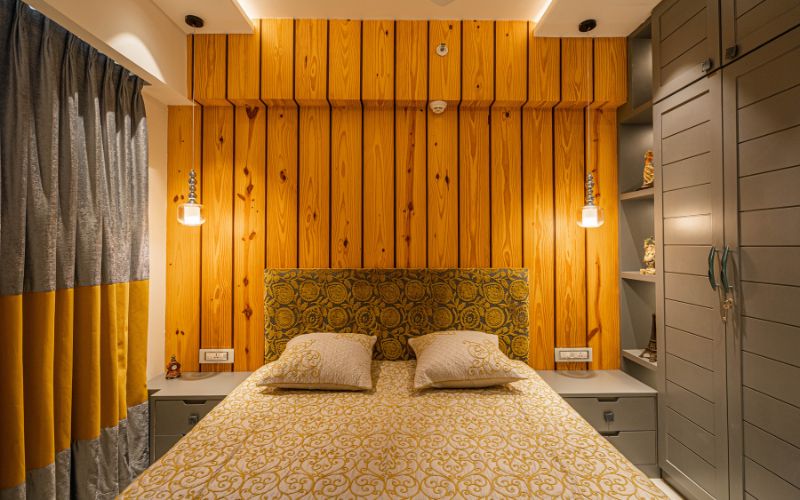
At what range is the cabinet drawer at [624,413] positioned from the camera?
217 centimetres

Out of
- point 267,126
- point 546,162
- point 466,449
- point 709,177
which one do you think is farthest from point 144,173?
point 709,177

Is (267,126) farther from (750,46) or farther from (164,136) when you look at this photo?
(750,46)

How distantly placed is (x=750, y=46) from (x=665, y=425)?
6.23 feet

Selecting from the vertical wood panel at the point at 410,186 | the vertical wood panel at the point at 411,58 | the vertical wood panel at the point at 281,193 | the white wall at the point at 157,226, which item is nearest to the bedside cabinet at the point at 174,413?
the white wall at the point at 157,226

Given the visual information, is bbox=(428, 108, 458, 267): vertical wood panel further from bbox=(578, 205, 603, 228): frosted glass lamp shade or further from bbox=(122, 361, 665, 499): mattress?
bbox=(122, 361, 665, 499): mattress

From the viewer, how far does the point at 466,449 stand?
1368 mm

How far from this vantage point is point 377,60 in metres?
2.41

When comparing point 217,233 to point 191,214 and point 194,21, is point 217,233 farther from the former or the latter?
point 194,21

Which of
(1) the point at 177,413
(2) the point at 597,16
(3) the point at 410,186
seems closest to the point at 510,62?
(2) the point at 597,16

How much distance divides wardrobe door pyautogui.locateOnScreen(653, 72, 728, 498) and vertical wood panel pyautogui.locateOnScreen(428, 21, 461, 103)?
1.18 m

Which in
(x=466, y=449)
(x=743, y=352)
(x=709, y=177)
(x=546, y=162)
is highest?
(x=546, y=162)

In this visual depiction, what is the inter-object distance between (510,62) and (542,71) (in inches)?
8.3

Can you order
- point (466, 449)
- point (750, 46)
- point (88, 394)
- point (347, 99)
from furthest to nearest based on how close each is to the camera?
point (347, 99) < point (88, 394) < point (750, 46) < point (466, 449)

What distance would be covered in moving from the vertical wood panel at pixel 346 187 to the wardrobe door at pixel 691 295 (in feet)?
5.84
